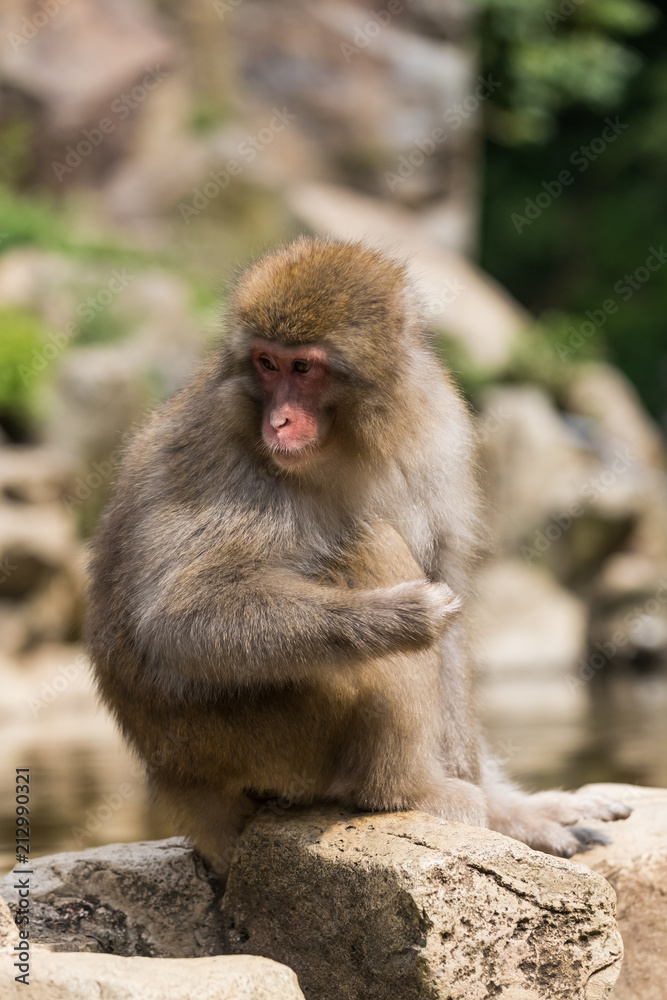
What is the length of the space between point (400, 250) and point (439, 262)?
981 centimetres

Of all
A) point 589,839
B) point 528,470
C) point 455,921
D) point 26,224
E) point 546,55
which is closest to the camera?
point 455,921

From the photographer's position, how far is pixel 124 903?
3547 millimetres

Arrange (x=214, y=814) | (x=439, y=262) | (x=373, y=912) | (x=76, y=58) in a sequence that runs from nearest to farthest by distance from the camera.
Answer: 1. (x=373, y=912)
2. (x=214, y=814)
3. (x=76, y=58)
4. (x=439, y=262)

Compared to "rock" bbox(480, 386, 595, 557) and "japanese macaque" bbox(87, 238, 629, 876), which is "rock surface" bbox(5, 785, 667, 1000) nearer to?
"japanese macaque" bbox(87, 238, 629, 876)

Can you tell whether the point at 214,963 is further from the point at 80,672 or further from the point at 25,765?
the point at 80,672

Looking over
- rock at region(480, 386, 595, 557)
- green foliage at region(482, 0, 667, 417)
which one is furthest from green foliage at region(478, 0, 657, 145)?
rock at region(480, 386, 595, 557)

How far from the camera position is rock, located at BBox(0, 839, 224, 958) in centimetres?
340

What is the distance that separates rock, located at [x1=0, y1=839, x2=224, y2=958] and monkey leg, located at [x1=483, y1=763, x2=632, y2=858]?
0.95m

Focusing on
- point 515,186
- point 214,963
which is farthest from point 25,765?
point 515,186

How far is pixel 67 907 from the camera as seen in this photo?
3.46 meters

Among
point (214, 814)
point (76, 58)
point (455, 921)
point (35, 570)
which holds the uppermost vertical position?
point (76, 58)

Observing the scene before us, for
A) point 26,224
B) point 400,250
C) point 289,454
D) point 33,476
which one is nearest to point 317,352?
point 289,454

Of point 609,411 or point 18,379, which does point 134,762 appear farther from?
point 609,411

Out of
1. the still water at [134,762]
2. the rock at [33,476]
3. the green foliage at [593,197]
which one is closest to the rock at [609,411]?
the green foliage at [593,197]
